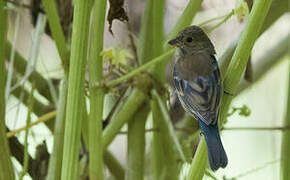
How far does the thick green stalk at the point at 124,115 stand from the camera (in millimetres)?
1560

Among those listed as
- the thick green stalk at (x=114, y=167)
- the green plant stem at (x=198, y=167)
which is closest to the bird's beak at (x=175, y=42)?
the green plant stem at (x=198, y=167)

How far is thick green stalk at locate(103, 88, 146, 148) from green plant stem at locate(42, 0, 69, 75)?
0.84 ft

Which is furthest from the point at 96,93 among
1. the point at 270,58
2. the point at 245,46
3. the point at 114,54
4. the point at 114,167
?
the point at 270,58

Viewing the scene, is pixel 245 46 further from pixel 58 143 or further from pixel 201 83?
pixel 58 143

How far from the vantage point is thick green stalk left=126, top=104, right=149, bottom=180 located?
5.20 feet

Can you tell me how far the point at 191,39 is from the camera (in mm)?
1287

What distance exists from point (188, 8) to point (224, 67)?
253 millimetres

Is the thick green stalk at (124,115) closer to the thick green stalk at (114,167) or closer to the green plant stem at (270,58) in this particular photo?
the thick green stalk at (114,167)

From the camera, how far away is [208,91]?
1.21 metres

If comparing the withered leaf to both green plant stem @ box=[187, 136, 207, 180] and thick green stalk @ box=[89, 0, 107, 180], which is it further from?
green plant stem @ box=[187, 136, 207, 180]

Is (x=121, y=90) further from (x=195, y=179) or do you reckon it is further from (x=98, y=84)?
(x=195, y=179)

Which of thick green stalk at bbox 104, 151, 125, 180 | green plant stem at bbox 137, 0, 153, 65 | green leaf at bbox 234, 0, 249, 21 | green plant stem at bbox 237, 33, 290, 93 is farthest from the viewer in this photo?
green plant stem at bbox 237, 33, 290, 93

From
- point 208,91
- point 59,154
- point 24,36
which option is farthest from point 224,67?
point 24,36

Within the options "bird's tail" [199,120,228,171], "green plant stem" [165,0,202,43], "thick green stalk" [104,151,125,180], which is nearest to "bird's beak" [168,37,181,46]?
"green plant stem" [165,0,202,43]
